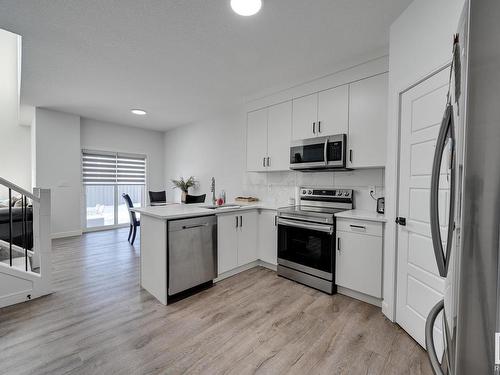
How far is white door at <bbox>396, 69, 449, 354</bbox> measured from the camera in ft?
5.03

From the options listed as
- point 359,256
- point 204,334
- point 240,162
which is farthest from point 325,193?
point 204,334

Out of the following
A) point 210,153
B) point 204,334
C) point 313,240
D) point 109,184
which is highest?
point 210,153

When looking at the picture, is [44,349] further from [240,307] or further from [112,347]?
[240,307]

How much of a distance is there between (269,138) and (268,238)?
4.79ft

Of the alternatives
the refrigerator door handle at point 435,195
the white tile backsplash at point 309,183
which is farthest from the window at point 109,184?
the refrigerator door handle at point 435,195

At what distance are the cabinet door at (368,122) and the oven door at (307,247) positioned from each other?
85cm

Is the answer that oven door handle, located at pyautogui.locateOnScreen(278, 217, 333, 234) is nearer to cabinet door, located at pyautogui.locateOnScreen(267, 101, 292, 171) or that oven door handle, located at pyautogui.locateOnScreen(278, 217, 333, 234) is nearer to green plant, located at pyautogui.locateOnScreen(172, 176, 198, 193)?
cabinet door, located at pyautogui.locateOnScreen(267, 101, 292, 171)

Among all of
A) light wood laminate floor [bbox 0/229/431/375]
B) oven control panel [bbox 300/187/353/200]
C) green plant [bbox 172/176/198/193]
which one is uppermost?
green plant [bbox 172/176/198/193]

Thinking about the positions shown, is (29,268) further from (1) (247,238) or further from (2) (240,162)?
(2) (240,162)

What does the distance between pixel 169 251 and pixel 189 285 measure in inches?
18.8

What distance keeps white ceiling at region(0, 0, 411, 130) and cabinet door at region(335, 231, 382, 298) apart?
1.96 metres

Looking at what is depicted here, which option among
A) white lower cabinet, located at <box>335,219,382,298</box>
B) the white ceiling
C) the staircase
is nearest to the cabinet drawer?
white lower cabinet, located at <box>335,219,382,298</box>

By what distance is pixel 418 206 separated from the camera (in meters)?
1.70

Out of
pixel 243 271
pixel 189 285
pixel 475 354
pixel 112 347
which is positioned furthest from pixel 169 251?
pixel 475 354
